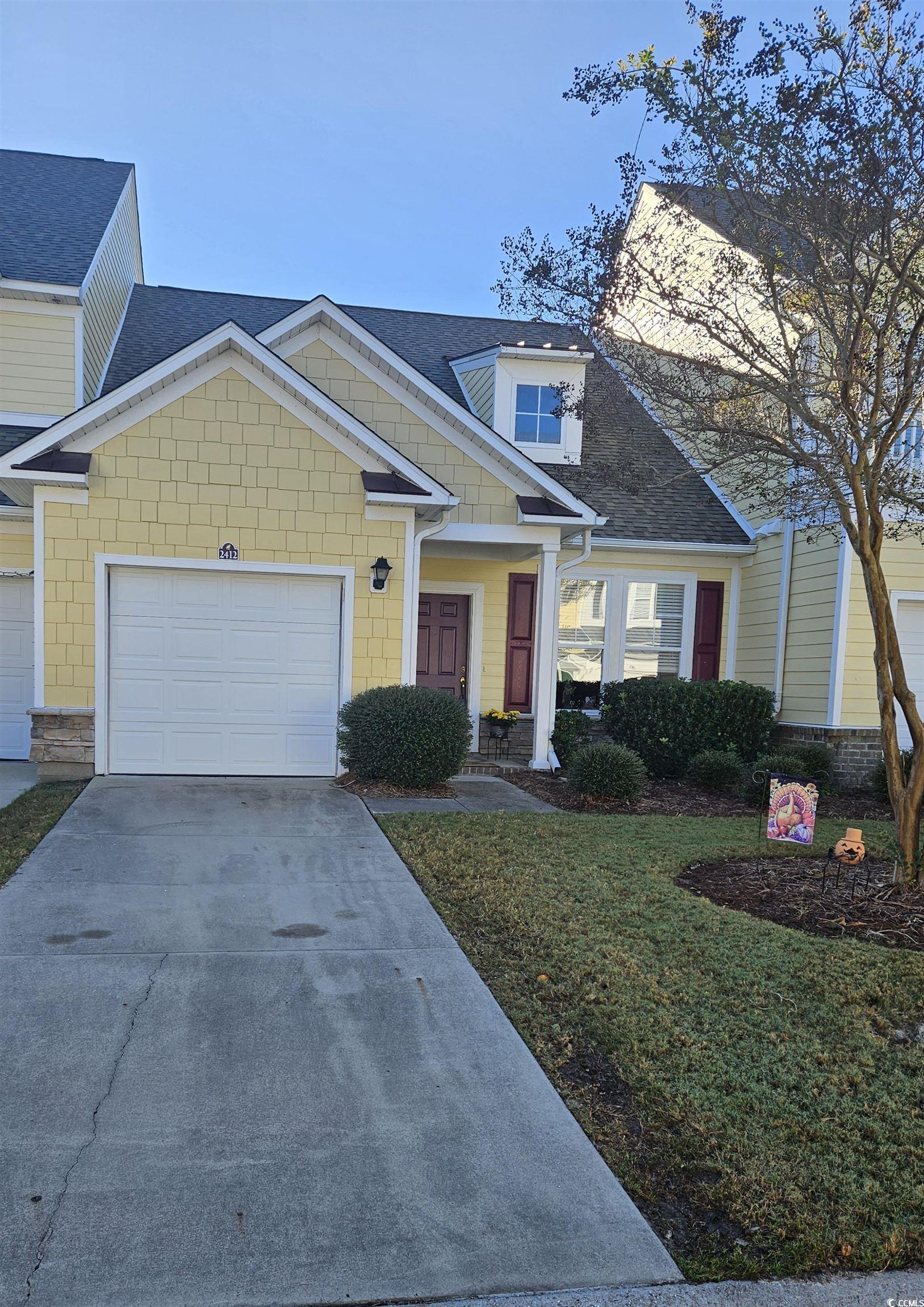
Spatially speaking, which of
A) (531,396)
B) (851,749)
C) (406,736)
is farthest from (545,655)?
(531,396)

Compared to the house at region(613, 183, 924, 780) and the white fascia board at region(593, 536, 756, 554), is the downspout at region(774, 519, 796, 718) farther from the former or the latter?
the white fascia board at region(593, 536, 756, 554)

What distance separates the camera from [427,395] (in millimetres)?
11258

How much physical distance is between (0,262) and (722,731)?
11461 millimetres

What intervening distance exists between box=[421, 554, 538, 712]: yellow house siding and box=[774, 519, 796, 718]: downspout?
11.8ft

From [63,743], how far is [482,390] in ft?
26.6

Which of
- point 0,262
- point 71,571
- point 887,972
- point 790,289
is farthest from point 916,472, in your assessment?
point 0,262

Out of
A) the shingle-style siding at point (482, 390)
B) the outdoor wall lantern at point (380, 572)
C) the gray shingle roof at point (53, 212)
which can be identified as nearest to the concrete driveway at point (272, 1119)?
the outdoor wall lantern at point (380, 572)

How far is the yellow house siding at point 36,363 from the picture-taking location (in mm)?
11758

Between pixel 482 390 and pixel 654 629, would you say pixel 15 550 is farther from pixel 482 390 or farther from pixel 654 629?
pixel 654 629

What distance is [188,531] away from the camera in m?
9.87

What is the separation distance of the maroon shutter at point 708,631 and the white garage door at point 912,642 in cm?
257

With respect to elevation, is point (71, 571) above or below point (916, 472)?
below

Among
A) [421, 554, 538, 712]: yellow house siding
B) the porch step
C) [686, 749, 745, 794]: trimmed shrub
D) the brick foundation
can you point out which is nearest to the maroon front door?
[421, 554, 538, 712]: yellow house siding

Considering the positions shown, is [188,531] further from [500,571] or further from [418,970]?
[418,970]
